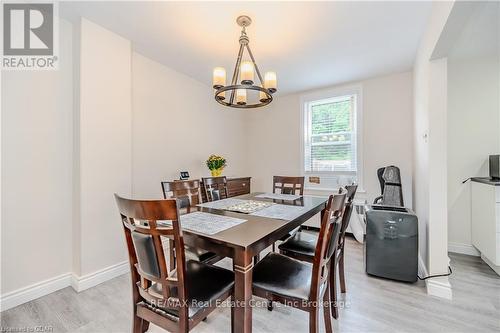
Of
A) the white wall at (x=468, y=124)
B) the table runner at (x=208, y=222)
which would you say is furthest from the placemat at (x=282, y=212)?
the white wall at (x=468, y=124)

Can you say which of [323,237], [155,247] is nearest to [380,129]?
[323,237]

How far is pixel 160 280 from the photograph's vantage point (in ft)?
3.34

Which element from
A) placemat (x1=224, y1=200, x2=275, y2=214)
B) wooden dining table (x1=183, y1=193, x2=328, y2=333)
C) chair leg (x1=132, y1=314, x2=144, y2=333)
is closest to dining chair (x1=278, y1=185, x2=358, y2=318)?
placemat (x1=224, y1=200, x2=275, y2=214)

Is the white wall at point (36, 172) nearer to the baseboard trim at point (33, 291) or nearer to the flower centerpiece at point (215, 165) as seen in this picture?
the baseboard trim at point (33, 291)

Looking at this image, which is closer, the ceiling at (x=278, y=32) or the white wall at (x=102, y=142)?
the ceiling at (x=278, y=32)

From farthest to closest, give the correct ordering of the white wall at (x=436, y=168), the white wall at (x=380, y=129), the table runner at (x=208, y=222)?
the white wall at (x=380, y=129)
the white wall at (x=436, y=168)
the table runner at (x=208, y=222)

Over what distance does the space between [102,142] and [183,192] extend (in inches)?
39.7

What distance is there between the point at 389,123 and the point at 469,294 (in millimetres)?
2260

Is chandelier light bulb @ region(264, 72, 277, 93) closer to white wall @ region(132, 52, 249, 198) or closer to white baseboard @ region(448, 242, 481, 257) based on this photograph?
white wall @ region(132, 52, 249, 198)

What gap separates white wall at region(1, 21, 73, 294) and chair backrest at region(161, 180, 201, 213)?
3.33 feet

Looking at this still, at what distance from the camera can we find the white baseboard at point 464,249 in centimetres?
266

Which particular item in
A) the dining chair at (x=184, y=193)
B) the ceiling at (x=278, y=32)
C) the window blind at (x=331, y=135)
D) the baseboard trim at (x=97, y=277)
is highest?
the ceiling at (x=278, y=32)

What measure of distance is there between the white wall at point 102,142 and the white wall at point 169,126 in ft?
0.96

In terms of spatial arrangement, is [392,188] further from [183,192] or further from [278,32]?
[183,192]
